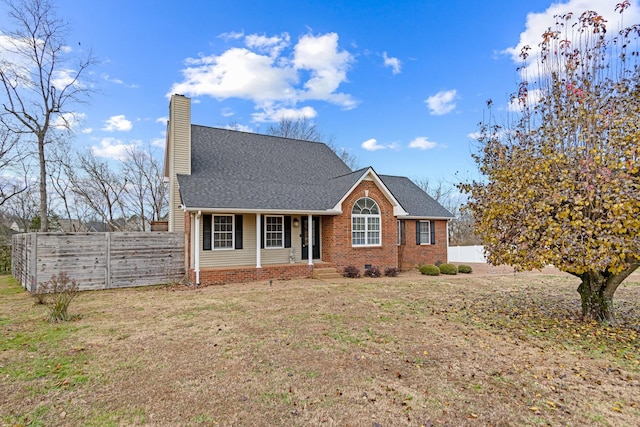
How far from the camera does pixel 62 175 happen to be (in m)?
24.8

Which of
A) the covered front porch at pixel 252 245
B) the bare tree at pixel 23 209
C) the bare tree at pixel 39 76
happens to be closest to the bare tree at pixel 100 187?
the bare tree at pixel 23 209

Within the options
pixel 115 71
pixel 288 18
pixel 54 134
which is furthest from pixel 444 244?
pixel 54 134

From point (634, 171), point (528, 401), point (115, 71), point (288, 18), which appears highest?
point (288, 18)

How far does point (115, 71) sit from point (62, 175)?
37.2 ft

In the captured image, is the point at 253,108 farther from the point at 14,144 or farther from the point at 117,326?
the point at 117,326

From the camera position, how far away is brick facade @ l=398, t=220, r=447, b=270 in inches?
683

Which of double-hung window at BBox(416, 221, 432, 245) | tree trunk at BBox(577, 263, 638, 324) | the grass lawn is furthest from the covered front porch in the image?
tree trunk at BBox(577, 263, 638, 324)

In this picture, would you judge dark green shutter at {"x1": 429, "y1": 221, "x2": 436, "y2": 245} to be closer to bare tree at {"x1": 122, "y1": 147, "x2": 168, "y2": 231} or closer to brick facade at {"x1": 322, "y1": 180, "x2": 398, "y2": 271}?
brick facade at {"x1": 322, "y1": 180, "x2": 398, "y2": 271}

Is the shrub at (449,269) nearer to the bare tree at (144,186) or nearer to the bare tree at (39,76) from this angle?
the bare tree at (39,76)

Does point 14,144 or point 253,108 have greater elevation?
point 253,108

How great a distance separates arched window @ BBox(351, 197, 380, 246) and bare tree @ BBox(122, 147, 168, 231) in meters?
18.2

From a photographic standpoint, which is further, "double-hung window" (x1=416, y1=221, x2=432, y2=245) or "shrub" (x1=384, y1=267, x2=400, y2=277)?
"double-hung window" (x1=416, y1=221, x2=432, y2=245)

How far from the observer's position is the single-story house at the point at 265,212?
1269 cm

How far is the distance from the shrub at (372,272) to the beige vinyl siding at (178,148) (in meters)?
8.00
